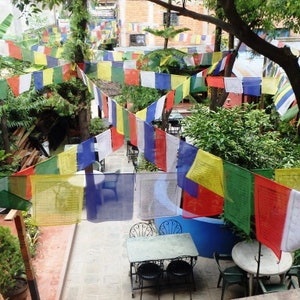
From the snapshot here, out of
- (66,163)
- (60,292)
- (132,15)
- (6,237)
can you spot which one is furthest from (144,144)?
(132,15)

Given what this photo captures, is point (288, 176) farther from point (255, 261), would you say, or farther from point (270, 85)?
point (270, 85)

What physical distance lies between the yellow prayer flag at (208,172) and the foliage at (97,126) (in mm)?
11170

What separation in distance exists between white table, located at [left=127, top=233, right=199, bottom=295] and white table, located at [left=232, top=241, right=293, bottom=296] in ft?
2.83

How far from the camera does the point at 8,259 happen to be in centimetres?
662

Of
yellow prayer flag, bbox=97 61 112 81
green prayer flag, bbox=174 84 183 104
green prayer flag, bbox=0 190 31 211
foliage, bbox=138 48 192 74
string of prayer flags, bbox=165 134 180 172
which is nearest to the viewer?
green prayer flag, bbox=0 190 31 211

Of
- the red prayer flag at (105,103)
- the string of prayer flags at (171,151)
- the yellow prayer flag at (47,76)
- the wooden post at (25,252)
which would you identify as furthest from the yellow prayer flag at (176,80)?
the wooden post at (25,252)

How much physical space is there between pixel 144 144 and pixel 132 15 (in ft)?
69.9

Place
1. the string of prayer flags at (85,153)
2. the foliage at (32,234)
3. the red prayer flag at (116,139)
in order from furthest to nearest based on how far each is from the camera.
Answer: the foliage at (32,234) < the red prayer flag at (116,139) < the string of prayer flags at (85,153)

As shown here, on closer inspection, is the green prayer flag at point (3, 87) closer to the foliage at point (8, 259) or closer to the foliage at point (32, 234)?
the foliage at point (32, 234)

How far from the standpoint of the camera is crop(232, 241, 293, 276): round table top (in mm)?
6656

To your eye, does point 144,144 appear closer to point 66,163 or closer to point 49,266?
point 66,163

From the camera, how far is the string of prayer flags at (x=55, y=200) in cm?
479

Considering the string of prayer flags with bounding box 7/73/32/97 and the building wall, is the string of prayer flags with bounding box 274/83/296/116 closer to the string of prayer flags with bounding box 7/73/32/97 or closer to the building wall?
the string of prayer flags with bounding box 7/73/32/97

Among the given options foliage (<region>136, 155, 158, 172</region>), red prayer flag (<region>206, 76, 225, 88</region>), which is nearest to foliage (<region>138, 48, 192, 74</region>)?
red prayer flag (<region>206, 76, 225, 88</region>)
